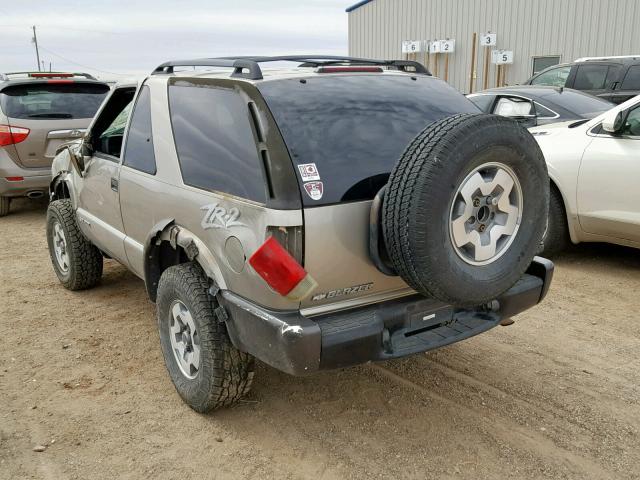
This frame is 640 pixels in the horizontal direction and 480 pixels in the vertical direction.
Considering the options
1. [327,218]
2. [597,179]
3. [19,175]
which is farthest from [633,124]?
[19,175]

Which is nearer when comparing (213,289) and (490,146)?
(490,146)

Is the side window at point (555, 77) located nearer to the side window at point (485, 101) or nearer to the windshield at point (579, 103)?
the windshield at point (579, 103)

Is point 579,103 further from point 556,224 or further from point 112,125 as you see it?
point 112,125

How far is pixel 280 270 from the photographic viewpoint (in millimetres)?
2492

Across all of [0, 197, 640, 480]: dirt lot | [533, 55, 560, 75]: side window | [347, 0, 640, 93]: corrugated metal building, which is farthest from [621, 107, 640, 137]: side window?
[533, 55, 560, 75]: side window

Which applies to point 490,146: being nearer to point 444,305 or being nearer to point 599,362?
point 444,305

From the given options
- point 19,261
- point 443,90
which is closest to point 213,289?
point 443,90

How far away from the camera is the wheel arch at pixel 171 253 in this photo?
293 centimetres

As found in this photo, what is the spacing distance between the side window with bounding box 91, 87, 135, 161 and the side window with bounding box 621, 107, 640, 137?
Result: 389 centimetres

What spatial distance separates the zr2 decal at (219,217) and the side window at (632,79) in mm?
9885

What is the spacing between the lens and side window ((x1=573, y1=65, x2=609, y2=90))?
11000mm

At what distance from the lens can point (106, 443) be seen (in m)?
3.06

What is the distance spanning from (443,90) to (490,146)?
3.24ft

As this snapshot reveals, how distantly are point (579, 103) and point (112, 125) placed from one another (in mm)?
5839
